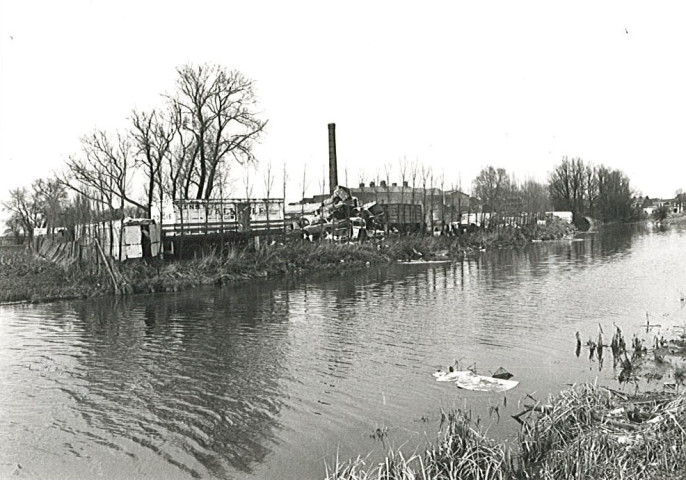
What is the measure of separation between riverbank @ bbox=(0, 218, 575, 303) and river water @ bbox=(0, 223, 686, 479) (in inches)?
74.8

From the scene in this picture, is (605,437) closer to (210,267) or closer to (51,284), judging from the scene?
(51,284)

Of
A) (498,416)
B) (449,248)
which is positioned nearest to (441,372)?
(498,416)

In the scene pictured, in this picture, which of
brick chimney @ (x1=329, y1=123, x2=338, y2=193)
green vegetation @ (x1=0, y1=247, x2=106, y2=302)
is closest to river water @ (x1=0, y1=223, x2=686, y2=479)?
green vegetation @ (x1=0, y1=247, x2=106, y2=302)

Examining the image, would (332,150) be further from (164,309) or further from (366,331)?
(366,331)

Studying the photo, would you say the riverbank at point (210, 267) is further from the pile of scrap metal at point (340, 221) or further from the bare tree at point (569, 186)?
the bare tree at point (569, 186)

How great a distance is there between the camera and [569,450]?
220 inches

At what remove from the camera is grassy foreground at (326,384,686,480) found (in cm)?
529

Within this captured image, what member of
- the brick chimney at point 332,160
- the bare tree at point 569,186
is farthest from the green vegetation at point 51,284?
the bare tree at point 569,186

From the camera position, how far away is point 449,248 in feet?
134

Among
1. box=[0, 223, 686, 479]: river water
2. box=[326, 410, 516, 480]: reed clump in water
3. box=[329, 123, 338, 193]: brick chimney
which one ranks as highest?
box=[329, 123, 338, 193]: brick chimney

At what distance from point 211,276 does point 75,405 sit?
52.9ft

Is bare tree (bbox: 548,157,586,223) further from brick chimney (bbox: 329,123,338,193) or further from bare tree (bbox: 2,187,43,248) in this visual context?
bare tree (bbox: 2,187,43,248)

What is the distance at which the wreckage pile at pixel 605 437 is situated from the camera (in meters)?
5.26

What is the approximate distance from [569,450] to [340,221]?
1383 inches
